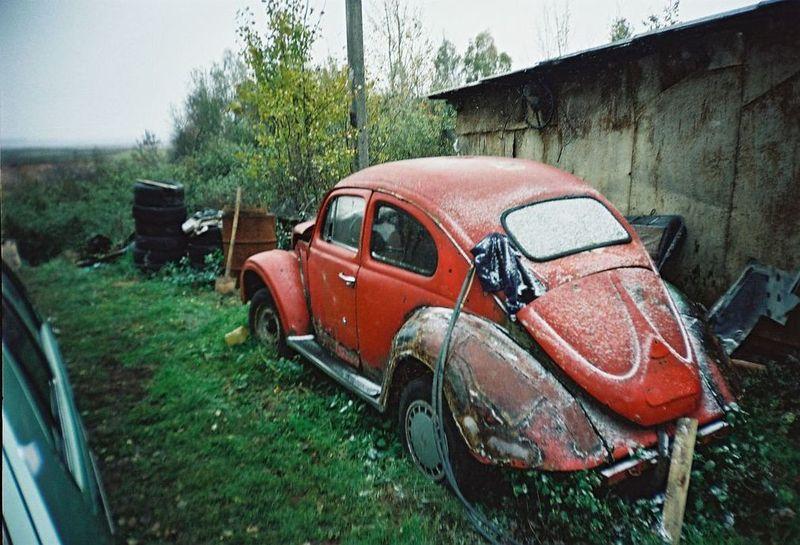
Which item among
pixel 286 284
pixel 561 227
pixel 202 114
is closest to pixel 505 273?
pixel 561 227

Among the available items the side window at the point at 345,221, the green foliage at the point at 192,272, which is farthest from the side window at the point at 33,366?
the green foliage at the point at 192,272

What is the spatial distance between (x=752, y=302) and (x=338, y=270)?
3.50 meters

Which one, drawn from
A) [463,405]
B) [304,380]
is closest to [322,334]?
[304,380]

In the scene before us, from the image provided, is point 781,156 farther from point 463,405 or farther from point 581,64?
point 463,405

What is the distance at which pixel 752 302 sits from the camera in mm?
4203

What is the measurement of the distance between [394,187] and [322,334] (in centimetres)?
143

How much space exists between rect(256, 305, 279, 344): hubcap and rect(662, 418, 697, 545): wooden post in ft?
11.3

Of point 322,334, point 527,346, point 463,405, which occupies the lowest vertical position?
point 322,334

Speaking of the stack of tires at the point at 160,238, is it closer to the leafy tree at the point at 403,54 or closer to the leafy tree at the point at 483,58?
the leafy tree at the point at 403,54

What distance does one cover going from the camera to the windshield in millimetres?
2867

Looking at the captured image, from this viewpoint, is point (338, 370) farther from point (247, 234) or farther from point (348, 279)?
point (247, 234)

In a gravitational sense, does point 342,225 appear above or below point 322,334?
above

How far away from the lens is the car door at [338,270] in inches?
142

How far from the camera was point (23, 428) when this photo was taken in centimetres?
101
